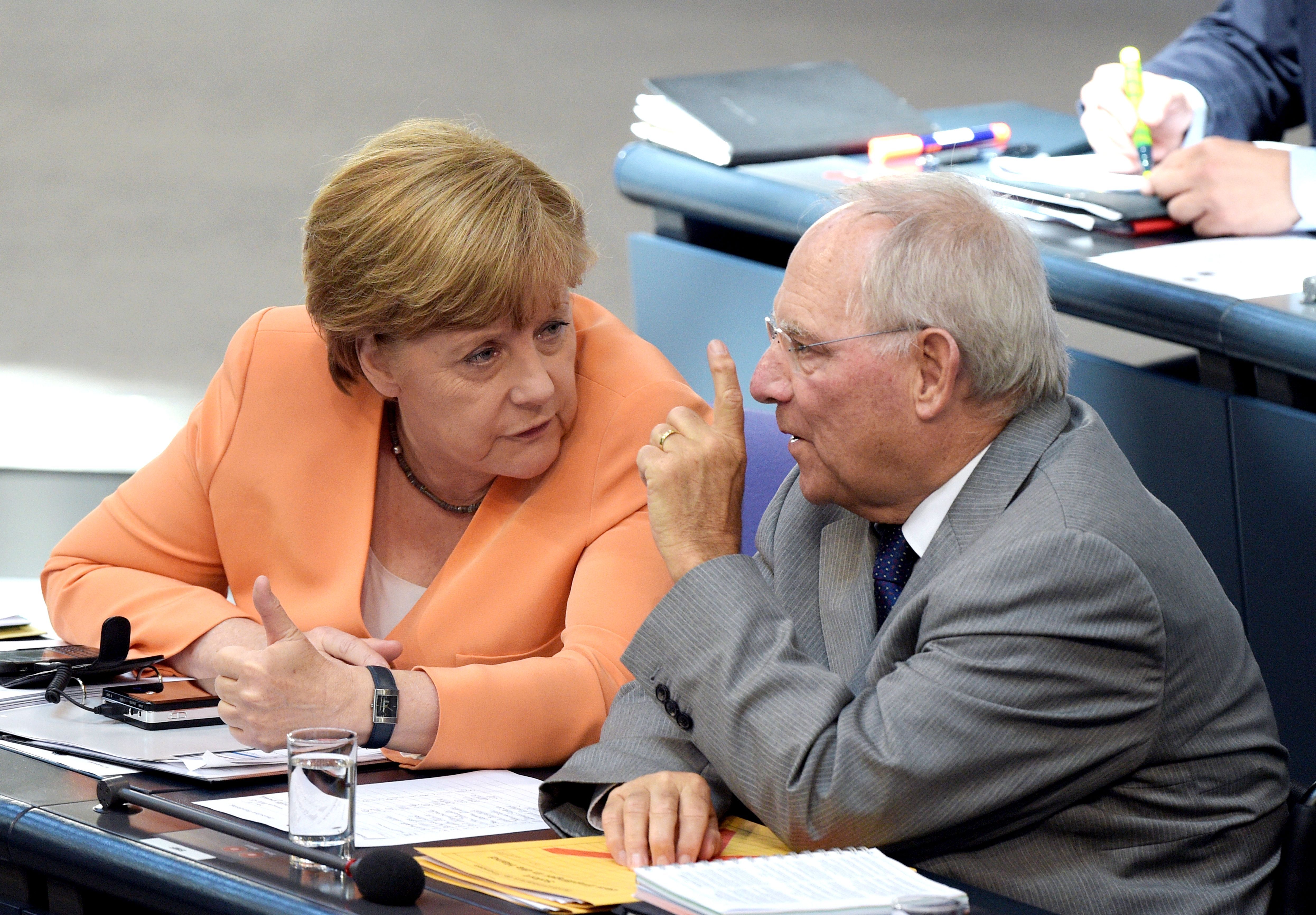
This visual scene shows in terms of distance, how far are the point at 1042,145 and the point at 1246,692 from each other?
6.26ft

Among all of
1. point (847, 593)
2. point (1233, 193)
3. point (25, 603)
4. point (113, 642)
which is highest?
point (1233, 193)

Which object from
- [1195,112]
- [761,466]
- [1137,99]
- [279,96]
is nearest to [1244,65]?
[1195,112]

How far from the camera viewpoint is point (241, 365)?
7.06 ft

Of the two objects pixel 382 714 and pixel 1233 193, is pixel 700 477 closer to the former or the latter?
pixel 382 714

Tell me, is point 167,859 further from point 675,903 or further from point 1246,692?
point 1246,692

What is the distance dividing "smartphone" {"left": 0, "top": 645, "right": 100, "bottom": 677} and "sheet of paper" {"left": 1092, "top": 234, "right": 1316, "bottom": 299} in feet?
5.04

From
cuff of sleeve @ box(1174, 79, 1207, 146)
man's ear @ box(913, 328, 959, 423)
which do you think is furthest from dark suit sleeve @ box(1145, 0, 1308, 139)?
man's ear @ box(913, 328, 959, 423)

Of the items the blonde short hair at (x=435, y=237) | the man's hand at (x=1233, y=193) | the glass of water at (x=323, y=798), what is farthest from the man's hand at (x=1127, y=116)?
the glass of water at (x=323, y=798)

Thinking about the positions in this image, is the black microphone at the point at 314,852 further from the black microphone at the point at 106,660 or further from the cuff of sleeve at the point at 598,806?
the black microphone at the point at 106,660

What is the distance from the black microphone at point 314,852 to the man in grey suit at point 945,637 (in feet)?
0.79

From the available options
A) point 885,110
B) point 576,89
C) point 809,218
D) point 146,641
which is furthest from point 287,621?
point 576,89

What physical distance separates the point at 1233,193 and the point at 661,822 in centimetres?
162

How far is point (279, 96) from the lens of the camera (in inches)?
303

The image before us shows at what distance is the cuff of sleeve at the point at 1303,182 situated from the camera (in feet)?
8.46
